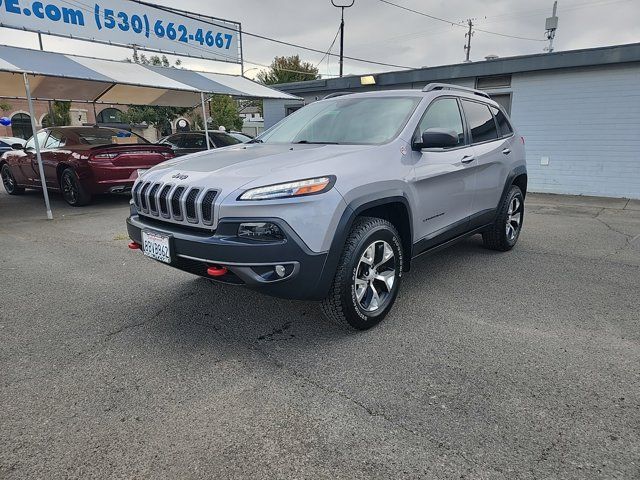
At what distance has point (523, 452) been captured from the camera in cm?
203

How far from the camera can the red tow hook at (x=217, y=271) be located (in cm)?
270

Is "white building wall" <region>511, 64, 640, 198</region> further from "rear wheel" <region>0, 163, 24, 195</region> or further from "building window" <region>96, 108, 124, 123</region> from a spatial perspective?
"building window" <region>96, 108, 124, 123</region>

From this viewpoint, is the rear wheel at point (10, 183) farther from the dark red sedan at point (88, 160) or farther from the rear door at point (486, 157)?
the rear door at point (486, 157)

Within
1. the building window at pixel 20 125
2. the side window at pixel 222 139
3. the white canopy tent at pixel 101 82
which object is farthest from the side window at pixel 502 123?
the building window at pixel 20 125

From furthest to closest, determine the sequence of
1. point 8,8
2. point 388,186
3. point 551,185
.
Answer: point 551,185 < point 8,8 < point 388,186

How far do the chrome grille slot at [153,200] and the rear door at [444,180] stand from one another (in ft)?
6.38

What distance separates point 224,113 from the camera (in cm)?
3766

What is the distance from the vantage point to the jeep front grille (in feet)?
9.07

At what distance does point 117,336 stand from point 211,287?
1.07m

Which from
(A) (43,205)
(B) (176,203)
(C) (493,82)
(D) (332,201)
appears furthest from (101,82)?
(C) (493,82)

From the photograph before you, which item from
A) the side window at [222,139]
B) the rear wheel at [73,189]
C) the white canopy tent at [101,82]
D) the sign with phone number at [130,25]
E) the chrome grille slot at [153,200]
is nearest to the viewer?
the chrome grille slot at [153,200]

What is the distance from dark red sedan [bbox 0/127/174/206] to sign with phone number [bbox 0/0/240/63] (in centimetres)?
247

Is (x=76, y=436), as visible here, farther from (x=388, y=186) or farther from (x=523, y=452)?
(x=388, y=186)

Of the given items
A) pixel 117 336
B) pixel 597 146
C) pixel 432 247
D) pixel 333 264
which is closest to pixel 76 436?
pixel 117 336
